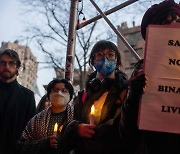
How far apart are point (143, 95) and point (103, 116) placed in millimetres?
566

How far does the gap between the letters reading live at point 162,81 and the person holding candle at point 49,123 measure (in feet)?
3.94

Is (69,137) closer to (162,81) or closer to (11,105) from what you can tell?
(162,81)

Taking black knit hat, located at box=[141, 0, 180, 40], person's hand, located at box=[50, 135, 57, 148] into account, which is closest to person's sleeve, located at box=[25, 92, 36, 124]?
person's hand, located at box=[50, 135, 57, 148]

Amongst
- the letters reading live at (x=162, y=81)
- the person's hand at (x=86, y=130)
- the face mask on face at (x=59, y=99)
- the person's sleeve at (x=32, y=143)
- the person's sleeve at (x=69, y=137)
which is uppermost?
the letters reading live at (x=162, y=81)

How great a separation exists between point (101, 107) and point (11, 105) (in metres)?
1.64

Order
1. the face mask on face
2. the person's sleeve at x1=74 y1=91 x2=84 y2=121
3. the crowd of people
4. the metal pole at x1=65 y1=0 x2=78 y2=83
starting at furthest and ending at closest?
the metal pole at x1=65 y1=0 x2=78 y2=83, the face mask on face, the person's sleeve at x1=74 y1=91 x2=84 y2=121, the crowd of people

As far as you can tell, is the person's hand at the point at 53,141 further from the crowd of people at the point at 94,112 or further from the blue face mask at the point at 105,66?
the blue face mask at the point at 105,66

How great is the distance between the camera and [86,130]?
203 centimetres

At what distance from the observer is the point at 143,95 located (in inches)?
71.9

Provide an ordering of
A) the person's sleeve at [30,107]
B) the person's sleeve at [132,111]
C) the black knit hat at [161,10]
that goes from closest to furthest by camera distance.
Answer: the person's sleeve at [132,111] < the black knit hat at [161,10] < the person's sleeve at [30,107]

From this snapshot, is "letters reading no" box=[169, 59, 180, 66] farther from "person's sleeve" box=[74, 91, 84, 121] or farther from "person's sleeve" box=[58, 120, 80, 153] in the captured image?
"person's sleeve" box=[74, 91, 84, 121]

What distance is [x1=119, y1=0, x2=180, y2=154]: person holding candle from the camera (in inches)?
71.3

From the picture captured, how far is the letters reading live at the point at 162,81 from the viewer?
1.79 meters

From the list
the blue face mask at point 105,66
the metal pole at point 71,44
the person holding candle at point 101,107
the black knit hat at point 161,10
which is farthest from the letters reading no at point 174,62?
the metal pole at point 71,44
